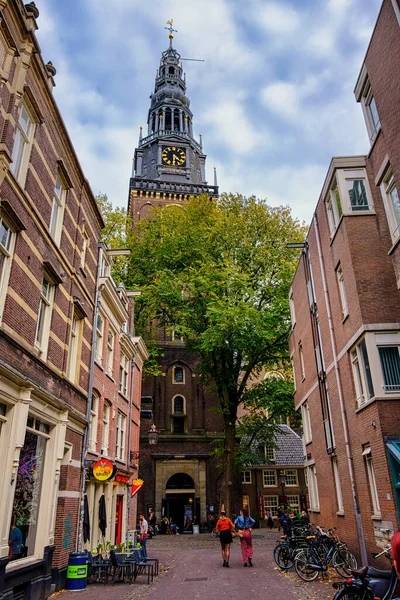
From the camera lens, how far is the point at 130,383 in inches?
958

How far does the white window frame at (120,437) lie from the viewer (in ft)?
69.0

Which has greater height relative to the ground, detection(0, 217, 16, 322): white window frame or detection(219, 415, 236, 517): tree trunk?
detection(0, 217, 16, 322): white window frame

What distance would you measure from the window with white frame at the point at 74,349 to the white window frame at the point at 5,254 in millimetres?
4949

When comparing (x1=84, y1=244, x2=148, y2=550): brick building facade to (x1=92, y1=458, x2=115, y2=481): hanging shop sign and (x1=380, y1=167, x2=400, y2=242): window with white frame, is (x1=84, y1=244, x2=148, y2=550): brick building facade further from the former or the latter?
(x1=380, y1=167, x2=400, y2=242): window with white frame

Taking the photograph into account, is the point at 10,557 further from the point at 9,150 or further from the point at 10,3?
the point at 10,3

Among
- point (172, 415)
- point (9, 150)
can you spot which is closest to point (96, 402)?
point (9, 150)

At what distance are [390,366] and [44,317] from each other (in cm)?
950

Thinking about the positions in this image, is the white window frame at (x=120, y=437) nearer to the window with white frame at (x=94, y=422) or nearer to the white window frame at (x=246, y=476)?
the window with white frame at (x=94, y=422)

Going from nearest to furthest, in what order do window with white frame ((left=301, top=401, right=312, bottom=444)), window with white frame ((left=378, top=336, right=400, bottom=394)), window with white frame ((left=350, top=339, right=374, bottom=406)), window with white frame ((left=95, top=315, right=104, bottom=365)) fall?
window with white frame ((left=378, top=336, right=400, bottom=394))
window with white frame ((left=350, top=339, right=374, bottom=406))
window with white frame ((left=95, top=315, right=104, bottom=365))
window with white frame ((left=301, top=401, right=312, bottom=444))

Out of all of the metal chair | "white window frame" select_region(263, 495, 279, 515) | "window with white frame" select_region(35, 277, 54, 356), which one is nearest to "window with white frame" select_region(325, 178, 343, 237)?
"window with white frame" select_region(35, 277, 54, 356)

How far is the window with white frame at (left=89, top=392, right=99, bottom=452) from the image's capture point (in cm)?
1673

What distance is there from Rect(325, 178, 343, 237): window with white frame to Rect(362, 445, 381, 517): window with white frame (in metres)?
7.19

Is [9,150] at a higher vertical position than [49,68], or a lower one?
lower

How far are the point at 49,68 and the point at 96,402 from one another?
11.4 metres
